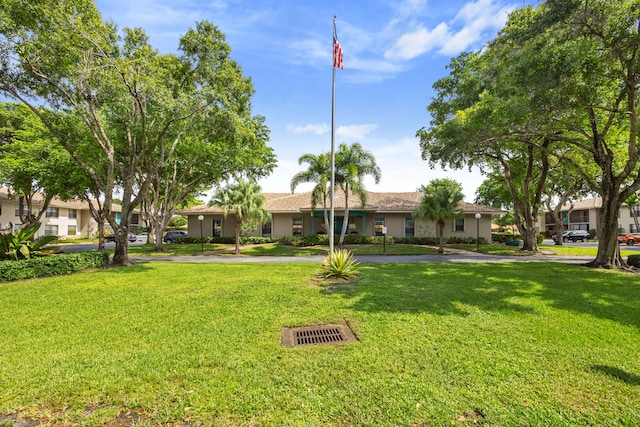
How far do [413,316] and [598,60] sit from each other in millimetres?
9962

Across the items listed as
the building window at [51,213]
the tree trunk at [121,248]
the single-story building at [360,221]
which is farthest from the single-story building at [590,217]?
the building window at [51,213]

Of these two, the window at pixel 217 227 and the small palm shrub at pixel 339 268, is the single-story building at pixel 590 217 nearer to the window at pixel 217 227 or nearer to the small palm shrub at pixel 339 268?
the small palm shrub at pixel 339 268

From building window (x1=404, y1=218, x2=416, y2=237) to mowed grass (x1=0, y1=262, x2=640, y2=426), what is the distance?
18.7 metres

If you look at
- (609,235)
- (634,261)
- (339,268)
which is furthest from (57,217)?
(634,261)

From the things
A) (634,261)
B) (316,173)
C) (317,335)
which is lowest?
(317,335)

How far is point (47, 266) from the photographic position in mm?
9711

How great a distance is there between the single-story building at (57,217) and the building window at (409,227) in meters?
32.5

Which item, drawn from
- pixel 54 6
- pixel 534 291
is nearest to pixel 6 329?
pixel 54 6

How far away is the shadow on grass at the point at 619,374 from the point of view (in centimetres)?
332

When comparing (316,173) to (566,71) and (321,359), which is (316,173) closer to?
(566,71)

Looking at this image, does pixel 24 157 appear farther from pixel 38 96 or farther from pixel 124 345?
pixel 124 345

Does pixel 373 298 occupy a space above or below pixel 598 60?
below

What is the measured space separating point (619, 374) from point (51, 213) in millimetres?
47986

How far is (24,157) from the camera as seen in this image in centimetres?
1889
